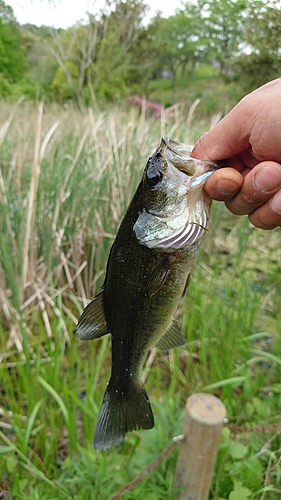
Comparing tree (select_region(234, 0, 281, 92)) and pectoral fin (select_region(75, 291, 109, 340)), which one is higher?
tree (select_region(234, 0, 281, 92))

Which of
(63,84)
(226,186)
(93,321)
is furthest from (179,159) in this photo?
(63,84)

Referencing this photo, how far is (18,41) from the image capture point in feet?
62.9

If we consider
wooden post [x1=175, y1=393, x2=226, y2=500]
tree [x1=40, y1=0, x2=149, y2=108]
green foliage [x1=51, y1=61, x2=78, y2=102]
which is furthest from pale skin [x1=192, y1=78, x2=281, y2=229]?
green foliage [x1=51, y1=61, x2=78, y2=102]

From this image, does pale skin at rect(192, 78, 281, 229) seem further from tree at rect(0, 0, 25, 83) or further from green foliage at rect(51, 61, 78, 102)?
tree at rect(0, 0, 25, 83)

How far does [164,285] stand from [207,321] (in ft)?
4.10

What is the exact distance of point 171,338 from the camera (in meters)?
1.22

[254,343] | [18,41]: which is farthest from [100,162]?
[18,41]

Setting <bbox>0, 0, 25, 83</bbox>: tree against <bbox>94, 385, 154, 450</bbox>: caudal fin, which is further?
<bbox>0, 0, 25, 83</bbox>: tree

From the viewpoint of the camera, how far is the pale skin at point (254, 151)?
1050 mm

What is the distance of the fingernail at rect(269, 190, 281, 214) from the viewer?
114 cm

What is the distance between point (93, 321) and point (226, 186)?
→ 1.80 ft

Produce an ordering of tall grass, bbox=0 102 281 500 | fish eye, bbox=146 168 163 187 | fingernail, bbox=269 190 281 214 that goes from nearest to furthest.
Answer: fish eye, bbox=146 168 163 187 → fingernail, bbox=269 190 281 214 → tall grass, bbox=0 102 281 500

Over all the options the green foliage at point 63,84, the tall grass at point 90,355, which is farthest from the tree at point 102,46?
the tall grass at point 90,355

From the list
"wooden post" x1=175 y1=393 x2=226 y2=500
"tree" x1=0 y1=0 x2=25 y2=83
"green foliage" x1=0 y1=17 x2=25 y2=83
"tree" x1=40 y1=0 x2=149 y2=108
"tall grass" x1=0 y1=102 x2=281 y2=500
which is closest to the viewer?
"wooden post" x1=175 y1=393 x2=226 y2=500
